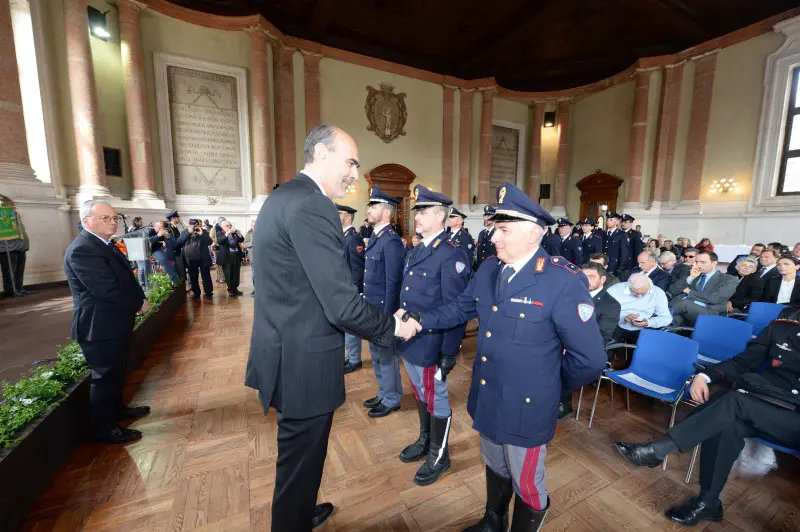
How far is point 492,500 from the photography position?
1.70m

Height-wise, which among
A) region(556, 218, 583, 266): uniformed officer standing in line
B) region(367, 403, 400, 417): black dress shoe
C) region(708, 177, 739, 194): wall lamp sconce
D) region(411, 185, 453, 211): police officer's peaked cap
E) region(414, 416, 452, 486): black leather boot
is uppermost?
region(708, 177, 739, 194): wall lamp sconce

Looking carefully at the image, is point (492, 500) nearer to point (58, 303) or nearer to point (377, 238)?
point (377, 238)

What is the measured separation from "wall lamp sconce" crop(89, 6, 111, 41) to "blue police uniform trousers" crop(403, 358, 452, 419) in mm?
11560

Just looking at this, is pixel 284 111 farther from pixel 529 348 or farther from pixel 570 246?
pixel 529 348

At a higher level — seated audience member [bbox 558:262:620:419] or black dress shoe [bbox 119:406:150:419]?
seated audience member [bbox 558:262:620:419]

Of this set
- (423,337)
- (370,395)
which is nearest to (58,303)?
(370,395)

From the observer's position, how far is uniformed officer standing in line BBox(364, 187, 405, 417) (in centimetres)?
281

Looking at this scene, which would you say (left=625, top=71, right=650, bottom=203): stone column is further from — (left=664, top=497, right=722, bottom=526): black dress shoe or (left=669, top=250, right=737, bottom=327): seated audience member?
(left=664, top=497, right=722, bottom=526): black dress shoe

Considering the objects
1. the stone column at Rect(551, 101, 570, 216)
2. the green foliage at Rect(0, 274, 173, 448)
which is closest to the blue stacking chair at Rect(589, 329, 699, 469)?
the green foliage at Rect(0, 274, 173, 448)

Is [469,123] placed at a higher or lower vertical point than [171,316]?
higher

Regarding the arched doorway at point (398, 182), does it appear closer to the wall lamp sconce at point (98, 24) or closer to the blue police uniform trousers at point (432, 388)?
the wall lamp sconce at point (98, 24)

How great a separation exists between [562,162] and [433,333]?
16232mm

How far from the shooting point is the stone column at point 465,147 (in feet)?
46.5

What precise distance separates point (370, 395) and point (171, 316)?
392cm
